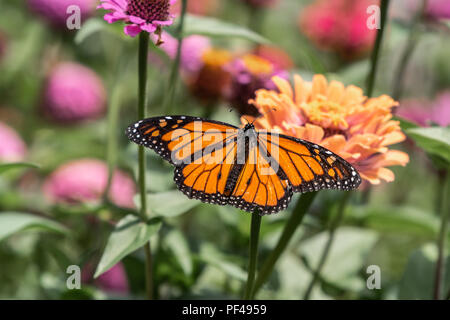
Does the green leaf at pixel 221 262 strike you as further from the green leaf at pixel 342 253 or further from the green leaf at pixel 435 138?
the green leaf at pixel 435 138

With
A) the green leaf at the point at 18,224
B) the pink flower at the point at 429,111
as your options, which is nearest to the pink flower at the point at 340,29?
the pink flower at the point at 429,111

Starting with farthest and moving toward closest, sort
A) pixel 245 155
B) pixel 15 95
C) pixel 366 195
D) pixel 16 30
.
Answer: pixel 16 30, pixel 15 95, pixel 366 195, pixel 245 155

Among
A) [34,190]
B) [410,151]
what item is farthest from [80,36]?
[410,151]

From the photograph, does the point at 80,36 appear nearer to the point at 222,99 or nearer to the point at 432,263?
the point at 222,99

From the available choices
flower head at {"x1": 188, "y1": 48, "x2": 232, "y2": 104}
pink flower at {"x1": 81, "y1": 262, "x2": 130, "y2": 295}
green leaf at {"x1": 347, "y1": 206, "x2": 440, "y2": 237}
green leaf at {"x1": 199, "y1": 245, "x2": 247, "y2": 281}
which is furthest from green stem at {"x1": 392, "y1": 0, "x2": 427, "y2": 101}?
pink flower at {"x1": 81, "y1": 262, "x2": 130, "y2": 295}

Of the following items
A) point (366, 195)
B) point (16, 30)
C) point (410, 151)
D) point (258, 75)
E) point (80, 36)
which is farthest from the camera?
point (16, 30)

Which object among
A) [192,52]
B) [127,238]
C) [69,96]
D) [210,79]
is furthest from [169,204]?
[69,96]
